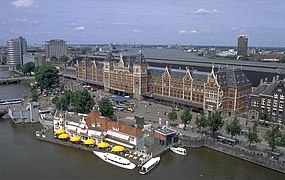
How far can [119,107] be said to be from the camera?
9088 centimetres

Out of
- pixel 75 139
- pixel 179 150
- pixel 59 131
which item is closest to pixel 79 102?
pixel 59 131

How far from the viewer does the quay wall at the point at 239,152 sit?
51125 millimetres

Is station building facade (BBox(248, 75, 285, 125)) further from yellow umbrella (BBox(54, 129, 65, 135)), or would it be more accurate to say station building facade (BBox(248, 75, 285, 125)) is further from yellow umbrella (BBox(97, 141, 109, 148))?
yellow umbrella (BBox(54, 129, 65, 135))

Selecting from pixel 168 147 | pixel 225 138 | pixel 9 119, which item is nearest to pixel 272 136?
pixel 225 138

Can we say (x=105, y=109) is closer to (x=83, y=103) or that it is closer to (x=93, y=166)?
(x=83, y=103)

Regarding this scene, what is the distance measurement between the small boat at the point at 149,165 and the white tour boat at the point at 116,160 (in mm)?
2126

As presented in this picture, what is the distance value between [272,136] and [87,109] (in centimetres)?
Answer: 4467

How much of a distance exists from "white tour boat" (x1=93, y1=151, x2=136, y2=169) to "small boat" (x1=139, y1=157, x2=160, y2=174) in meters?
2.13

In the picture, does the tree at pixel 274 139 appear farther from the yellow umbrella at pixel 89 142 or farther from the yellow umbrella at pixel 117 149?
the yellow umbrella at pixel 89 142

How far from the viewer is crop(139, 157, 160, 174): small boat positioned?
164 ft

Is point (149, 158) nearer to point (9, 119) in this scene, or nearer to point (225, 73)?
point (225, 73)

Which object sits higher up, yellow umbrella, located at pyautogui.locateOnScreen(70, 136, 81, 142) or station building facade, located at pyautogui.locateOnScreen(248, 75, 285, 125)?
station building facade, located at pyautogui.locateOnScreen(248, 75, 285, 125)

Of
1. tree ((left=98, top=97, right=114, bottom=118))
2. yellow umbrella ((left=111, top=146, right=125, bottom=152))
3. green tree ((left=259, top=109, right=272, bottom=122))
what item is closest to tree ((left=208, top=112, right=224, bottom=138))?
green tree ((left=259, top=109, right=272, bottom=122))

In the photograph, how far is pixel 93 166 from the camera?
175 feet
